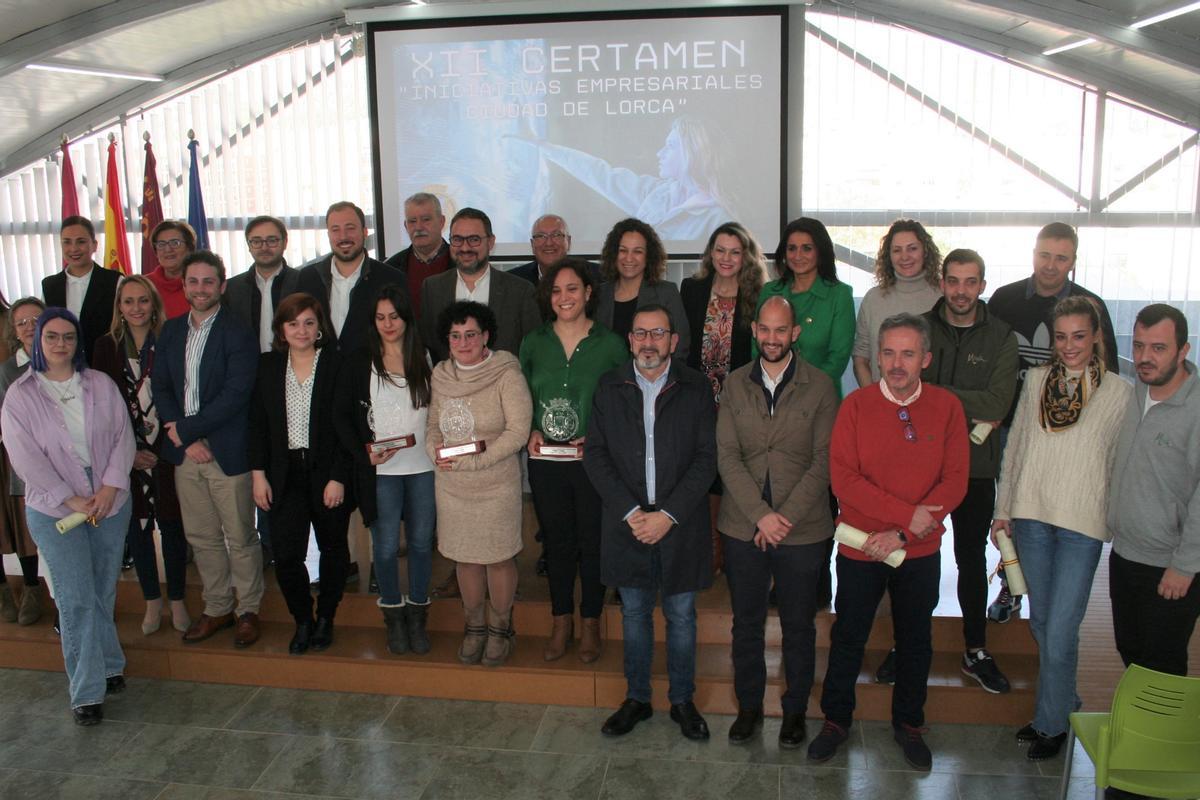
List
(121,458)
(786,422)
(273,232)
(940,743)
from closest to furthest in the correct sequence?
1. (786,422)
2. (940,743)
3. (121,458)
4. (273,232)

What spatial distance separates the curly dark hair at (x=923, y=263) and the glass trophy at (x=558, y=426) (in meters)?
1.45

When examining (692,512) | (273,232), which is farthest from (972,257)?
(273,232)

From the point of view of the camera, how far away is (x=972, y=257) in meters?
3.32

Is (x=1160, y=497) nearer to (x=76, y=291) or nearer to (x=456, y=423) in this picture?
(x=456, y=423)

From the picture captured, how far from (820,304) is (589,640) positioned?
171 cm

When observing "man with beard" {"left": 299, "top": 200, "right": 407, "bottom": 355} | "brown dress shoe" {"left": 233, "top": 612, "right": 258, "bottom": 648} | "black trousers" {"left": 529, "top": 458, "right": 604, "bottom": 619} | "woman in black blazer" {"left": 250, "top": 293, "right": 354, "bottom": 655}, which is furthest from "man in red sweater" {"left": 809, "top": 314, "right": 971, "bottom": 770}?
"brown dress shoe" {"left": 233, "top": 612, "right": 258, "bottom": 648}

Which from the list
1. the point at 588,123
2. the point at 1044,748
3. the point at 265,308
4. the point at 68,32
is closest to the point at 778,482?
the point at 1044,748

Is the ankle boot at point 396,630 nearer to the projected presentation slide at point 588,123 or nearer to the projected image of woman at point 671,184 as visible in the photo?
the projected presentation slide at point 588,123

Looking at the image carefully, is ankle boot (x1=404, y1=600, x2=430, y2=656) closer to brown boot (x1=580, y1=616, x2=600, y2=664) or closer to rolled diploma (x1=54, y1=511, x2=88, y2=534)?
brown boot (x1=580, y1=616, x2=600, y2=664)

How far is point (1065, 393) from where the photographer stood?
3.02 metres

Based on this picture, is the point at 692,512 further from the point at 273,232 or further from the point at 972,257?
the point at 273,232

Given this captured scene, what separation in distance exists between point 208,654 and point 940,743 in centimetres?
311

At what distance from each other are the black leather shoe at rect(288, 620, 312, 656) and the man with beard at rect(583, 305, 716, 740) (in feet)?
4.94

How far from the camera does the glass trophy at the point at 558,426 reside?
3.51m
